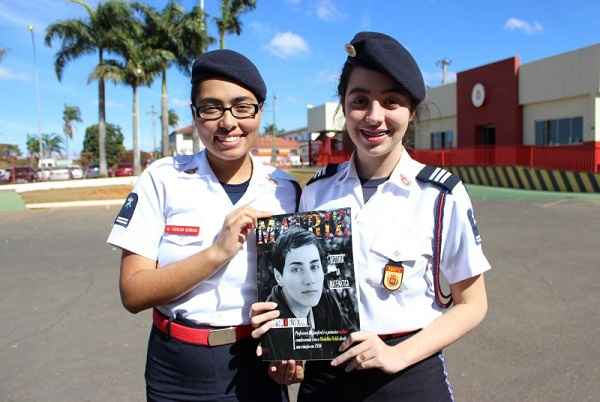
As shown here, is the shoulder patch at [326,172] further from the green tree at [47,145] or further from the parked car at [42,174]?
the green tree at [47,145]

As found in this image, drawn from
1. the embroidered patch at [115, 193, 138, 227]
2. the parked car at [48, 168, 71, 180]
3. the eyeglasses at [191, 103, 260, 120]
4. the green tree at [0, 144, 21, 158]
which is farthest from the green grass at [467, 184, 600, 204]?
the green tree at [0, 144, 21, 158]

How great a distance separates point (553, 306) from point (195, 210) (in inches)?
162

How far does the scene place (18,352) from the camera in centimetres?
399

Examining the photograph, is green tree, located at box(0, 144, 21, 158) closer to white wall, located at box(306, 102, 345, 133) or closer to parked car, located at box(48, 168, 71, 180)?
parked car, located at box(48, 168, 71, 180)

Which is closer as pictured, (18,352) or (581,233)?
(18,352)

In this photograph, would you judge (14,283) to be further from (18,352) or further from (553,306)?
(553,306)

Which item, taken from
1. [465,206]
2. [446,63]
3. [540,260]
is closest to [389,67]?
[465,206]

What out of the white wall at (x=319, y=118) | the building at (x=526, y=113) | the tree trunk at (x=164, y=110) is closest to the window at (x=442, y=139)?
the building at (x=526, y=113)

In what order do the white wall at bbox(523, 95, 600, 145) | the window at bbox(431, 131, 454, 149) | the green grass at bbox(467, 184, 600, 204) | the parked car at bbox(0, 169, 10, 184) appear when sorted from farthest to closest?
the parked car at bbox(0, 169, 10, 184)
the window at bbox(431, 131, 454, 149)
the white wall at bbox(523, 95, 600, 145)
the green grass at bbox(467, 184, 600, 204)

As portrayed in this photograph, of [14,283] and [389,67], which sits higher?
[389,67]

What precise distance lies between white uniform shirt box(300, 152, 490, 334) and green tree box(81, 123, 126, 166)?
260 ft

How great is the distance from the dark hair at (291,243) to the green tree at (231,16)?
28229 mm

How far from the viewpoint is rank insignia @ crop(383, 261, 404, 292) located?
1654 millimetres

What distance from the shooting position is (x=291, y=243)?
1626 millimetres
